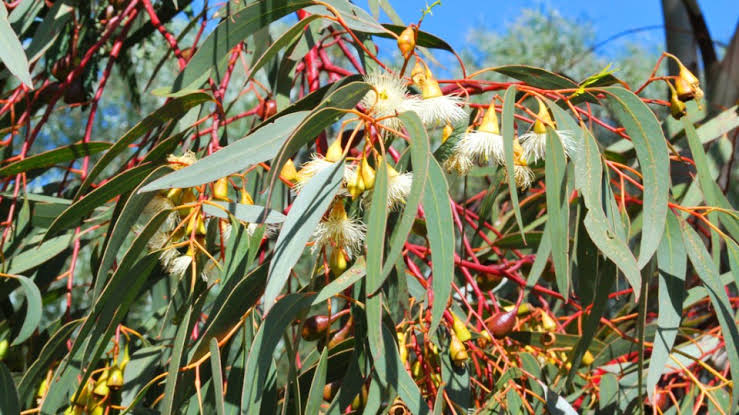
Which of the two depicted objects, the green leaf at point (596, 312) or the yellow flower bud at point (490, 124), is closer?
the yellow flower bud at point (490, 124)

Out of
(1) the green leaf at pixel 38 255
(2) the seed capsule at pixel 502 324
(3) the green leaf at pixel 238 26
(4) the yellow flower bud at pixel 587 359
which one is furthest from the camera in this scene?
(4) the yellow flower bud at pixel 587 359

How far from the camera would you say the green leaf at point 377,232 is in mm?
654

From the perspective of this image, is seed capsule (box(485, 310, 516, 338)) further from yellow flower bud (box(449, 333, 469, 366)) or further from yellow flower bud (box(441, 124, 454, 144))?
yellow flower bud (box(441, 124, 454, 144))

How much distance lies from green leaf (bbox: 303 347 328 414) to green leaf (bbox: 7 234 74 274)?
51 centimetres

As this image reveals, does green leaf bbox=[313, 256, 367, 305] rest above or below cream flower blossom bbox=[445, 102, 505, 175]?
below

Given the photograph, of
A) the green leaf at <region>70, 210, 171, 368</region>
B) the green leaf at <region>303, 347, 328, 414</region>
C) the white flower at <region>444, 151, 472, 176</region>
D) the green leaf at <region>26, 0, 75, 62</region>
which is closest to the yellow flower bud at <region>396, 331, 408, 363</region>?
the green leaf at <region>303, 347, 328, 414</region>

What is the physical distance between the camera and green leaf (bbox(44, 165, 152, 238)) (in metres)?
0.90

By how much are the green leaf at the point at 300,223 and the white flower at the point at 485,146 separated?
0.54 ft

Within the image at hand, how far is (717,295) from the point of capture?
87 cm

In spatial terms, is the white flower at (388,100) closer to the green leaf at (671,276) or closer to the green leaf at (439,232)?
the green leaf at (439,232)

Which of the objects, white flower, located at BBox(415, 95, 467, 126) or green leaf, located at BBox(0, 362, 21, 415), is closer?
white flower, located at BBox(415, 95, 467, 126)

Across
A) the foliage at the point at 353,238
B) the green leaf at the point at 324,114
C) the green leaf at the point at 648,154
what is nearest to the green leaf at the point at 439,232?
the foliage at the point at 353,238

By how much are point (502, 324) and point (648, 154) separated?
0.33 metres

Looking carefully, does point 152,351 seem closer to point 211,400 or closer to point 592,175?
point 211,400
